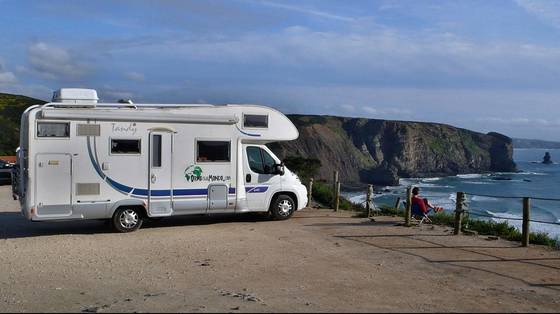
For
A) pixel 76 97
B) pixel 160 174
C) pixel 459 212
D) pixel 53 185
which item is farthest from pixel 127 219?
pixel 459 212

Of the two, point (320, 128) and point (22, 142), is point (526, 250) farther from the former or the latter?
point (320, 128)

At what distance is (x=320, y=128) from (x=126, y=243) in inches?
3598

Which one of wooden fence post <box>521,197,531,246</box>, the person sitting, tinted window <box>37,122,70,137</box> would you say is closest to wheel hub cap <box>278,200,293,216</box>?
the person sitting

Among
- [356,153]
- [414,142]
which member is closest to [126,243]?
[356,153]

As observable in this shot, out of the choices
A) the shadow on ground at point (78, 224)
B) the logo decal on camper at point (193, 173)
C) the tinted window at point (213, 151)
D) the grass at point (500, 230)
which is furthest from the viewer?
the tinted window at point (213, 151)

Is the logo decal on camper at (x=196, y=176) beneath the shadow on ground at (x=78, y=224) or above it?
above

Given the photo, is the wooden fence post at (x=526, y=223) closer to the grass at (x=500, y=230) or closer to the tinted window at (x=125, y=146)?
the grass at (x=500, y=230)

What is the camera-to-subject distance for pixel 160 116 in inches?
531

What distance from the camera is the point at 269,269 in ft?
31.4

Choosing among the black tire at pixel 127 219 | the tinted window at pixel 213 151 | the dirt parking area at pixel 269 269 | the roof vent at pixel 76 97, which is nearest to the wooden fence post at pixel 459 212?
the dirt parking area at pixel 269 269

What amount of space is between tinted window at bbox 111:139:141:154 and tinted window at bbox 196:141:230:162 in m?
1.39

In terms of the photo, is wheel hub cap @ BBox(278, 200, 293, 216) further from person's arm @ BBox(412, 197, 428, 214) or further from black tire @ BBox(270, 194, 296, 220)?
person's arm @ BBox(412, 197, 428, 214)

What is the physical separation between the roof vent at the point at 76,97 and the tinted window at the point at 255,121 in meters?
3.41

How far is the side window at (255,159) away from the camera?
1470 centimetres
